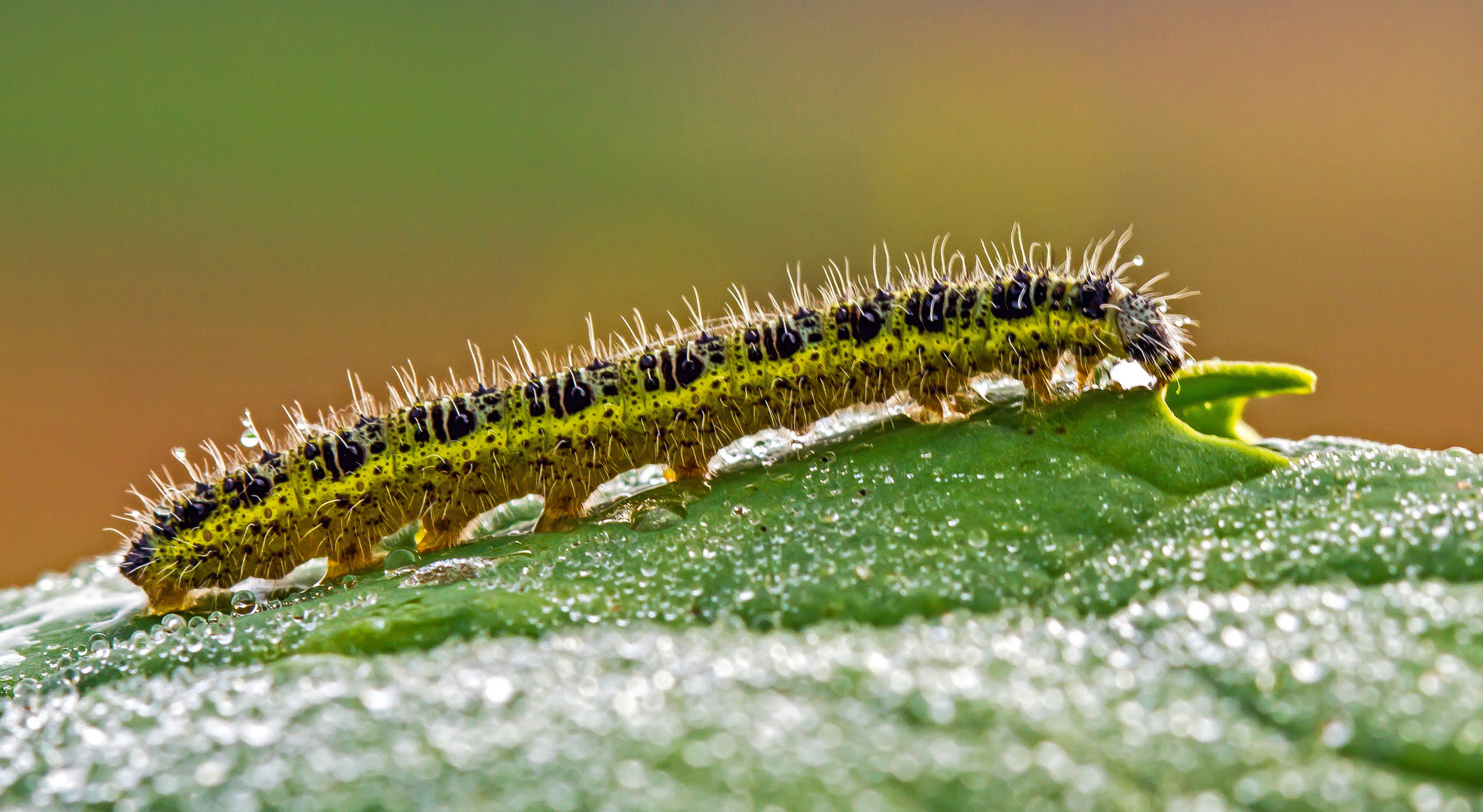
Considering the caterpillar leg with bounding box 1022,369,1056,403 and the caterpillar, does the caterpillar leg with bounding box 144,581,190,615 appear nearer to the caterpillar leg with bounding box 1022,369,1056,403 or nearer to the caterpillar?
the caterpillar

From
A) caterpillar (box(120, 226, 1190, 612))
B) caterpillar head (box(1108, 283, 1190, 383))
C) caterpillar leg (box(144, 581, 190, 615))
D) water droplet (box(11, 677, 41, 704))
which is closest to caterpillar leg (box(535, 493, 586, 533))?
caterpillar (box(120, 226, 1190, 612))

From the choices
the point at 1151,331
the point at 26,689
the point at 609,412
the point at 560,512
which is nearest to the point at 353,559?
the point at 560,512

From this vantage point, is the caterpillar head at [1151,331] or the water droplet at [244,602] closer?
the water droplet at [244,602]

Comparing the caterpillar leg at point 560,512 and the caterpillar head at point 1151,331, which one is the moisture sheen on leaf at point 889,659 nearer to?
the caterpillar leg at point 560,512

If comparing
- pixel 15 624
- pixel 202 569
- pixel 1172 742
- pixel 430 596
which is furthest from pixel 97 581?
pixel 1172 742

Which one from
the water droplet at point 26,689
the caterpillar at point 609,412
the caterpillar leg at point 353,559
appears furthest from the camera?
the caterpillar at point 609,412

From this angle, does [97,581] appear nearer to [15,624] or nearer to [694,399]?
[15,624]

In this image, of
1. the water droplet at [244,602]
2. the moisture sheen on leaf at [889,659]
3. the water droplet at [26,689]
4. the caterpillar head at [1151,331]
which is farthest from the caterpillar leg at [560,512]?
the caterpillar head at [1151,331]
